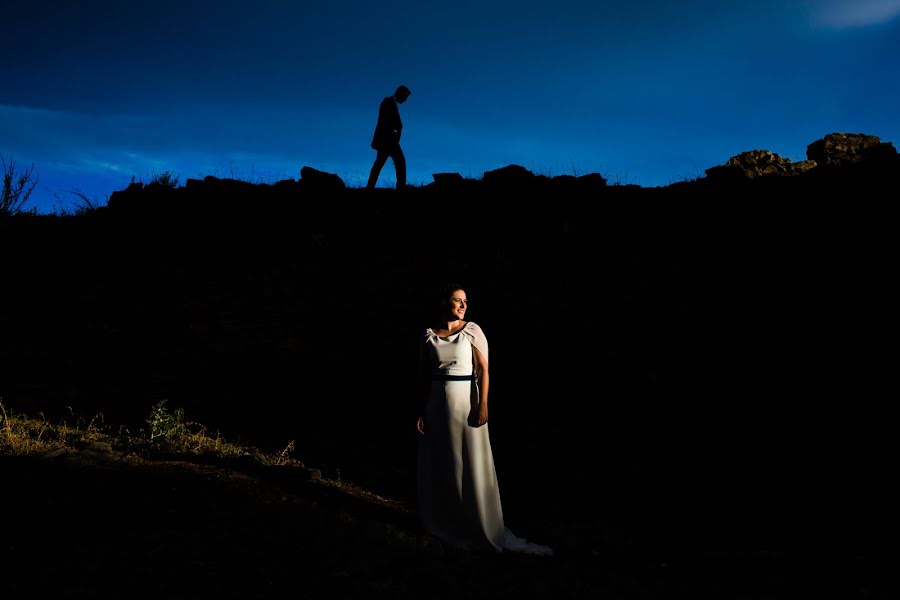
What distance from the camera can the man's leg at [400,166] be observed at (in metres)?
8.83

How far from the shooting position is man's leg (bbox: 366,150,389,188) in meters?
8.84

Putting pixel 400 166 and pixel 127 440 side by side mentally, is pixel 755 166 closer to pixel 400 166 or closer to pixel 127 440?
pixel 400 166

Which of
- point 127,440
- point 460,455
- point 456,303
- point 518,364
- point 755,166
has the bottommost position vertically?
point 127,440

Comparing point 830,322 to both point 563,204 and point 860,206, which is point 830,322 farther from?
point 563,204

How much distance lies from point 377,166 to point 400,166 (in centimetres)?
40

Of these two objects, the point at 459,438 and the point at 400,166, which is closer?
the point at 459,438

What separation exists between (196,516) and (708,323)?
6290 millimetres

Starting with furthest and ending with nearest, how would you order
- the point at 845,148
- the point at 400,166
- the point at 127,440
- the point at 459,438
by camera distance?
1. the point at 400,166
2. the point at 845,148
3. the point at 127,440
4. the point at 459,438

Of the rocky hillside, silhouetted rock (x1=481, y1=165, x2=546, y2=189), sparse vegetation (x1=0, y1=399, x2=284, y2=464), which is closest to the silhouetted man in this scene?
the rocky hillside

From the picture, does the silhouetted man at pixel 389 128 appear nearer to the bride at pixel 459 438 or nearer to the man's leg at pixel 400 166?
the man's leg at pixel 400 166

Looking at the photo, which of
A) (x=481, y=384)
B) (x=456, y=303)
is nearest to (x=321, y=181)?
(x=456, y=303)

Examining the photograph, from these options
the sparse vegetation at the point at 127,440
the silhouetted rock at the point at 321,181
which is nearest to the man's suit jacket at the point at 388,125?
the silhouetted rock at the point at 321,181

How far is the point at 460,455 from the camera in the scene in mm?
3754

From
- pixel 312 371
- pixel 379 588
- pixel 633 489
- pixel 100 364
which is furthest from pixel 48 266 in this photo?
pixel 633 489
